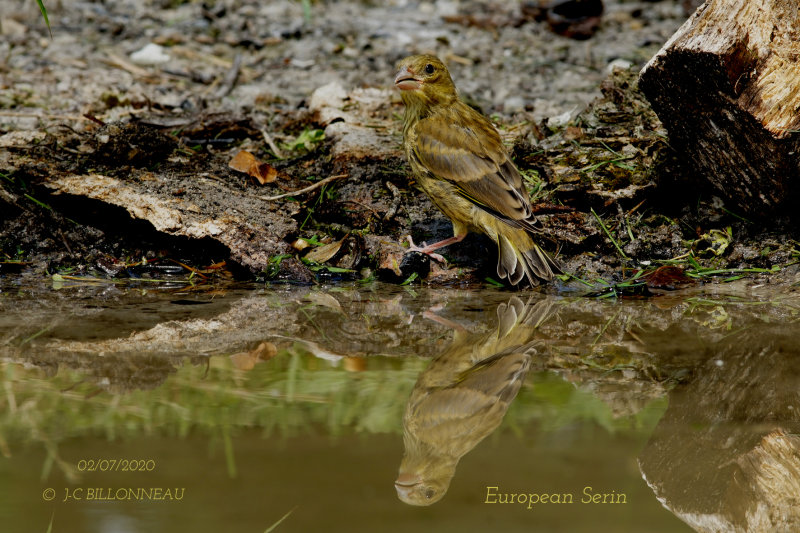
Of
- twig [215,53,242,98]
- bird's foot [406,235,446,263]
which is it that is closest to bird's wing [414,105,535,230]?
bird's foot [406,235,446,263]

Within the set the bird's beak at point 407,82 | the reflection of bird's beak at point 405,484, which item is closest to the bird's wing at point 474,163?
the bird's beak at point 407,82

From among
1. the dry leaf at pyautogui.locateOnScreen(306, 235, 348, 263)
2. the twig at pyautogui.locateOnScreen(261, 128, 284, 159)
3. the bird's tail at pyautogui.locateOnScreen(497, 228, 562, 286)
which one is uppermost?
the bird's tail at pyautogui.locateOnScreen(497, 228, 562, 286)

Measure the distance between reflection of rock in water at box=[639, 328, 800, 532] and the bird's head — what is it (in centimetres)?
308

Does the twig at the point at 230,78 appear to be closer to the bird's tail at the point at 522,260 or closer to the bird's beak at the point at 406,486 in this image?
the bird's tail at the point at 522,260

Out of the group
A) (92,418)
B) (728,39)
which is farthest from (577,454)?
(728,39)

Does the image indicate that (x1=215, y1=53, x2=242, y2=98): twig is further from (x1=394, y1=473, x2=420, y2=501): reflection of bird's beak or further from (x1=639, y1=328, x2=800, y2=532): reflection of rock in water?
(x1=394, y1=473, x2=420, y2=501): reflection of bird's beak

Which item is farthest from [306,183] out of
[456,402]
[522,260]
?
[456,402]

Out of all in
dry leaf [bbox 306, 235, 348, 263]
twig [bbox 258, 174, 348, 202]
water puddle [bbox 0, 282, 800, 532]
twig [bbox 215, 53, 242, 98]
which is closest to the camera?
water puddle [bbox 0, 282, 800, 532]

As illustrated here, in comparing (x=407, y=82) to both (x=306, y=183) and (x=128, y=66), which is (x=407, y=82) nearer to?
(x=306, y=183)

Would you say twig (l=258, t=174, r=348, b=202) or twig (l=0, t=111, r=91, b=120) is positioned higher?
twig (l=258, t=174, r=348, b=202)

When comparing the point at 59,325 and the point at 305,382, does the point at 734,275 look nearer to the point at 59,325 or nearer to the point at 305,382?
the point at 305,382

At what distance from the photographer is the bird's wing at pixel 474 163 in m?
4.78

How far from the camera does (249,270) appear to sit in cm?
495

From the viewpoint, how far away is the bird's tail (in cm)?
468
